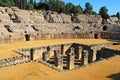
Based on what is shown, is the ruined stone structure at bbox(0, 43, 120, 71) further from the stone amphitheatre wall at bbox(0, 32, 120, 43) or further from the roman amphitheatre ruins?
the stone amphitheatre wall at bbox(0, 32, 120, 43)

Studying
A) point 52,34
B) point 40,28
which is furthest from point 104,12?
point 52,34

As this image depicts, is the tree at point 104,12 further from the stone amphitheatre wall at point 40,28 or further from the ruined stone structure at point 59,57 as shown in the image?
the ruined stone structure at point 59,57

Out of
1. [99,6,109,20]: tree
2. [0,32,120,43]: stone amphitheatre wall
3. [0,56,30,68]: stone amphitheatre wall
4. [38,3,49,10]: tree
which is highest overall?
[38,3,49,10]: tree

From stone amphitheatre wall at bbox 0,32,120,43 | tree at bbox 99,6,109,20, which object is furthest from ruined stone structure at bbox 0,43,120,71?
tree at bbox 99,6,109,20

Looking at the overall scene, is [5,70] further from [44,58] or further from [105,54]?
[105,54]

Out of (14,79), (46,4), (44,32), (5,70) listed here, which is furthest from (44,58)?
(46,4)

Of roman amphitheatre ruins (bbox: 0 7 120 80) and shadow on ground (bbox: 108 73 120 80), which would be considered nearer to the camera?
shadow on ground (bbox: 108 73 120 80)

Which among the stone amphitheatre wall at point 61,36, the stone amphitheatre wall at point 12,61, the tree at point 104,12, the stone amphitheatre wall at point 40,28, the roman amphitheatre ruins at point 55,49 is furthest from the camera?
the tree at point 104,12

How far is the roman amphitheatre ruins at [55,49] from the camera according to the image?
14.8 m

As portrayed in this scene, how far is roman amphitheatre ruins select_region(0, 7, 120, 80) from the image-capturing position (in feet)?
48.5

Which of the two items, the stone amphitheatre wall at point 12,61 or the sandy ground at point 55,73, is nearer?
the sandy ground at point 55,73

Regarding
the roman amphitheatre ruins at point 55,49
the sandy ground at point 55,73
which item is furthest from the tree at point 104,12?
the sandy ground at point 55,73

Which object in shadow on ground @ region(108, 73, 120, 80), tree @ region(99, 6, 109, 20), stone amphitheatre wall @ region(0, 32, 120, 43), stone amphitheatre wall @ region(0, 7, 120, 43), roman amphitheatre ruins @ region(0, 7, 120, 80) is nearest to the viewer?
shadow on ground @ region(108, 73, 120, 80)

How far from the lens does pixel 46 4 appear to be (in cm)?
5822
